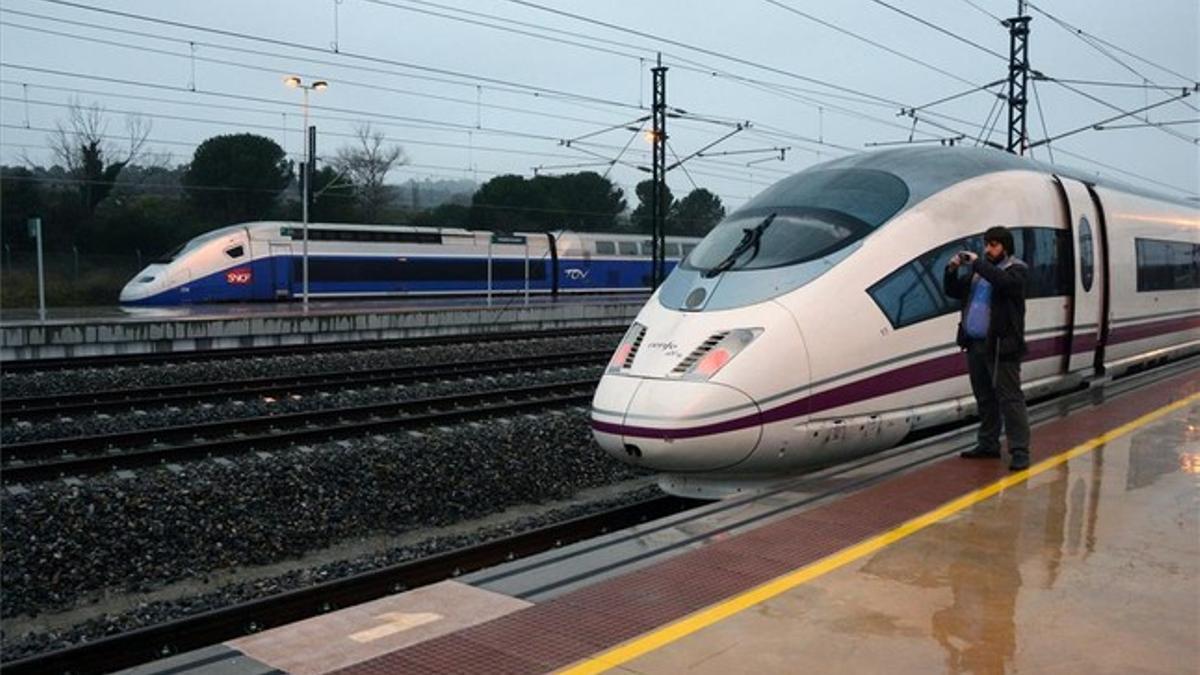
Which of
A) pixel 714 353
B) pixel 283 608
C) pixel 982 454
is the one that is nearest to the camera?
pixel 283 608

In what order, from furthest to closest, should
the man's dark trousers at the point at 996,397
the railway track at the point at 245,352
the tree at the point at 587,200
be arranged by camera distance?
the tree at the point at 587,200, the railway track at the point at 245,352, the man's dark trousers at the point at 996,397

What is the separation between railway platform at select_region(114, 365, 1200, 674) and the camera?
12.0 ft

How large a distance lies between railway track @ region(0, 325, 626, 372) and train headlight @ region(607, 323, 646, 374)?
12670 millimetres

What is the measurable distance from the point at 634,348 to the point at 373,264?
991 inches

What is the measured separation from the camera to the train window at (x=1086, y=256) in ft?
31.9

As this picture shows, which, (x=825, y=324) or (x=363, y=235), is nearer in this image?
(x=825, y=324)

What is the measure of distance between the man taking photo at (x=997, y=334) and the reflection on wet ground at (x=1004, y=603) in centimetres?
86

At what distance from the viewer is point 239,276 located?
2830 cm

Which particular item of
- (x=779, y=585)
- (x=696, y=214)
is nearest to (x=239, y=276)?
(x=779, y=585)

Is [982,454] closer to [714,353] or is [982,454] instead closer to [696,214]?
[714,353]

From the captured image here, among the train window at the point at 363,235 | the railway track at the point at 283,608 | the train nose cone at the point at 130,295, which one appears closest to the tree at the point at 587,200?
the train window at the point at 363,235

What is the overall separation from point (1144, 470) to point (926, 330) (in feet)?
5.87

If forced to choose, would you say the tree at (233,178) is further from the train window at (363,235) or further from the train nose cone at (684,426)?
the train nose cone at (684,426)

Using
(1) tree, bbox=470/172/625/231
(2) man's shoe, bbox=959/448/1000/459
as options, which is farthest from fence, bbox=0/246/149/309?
(2) man's shoe, bbox=959/448/1000/459
